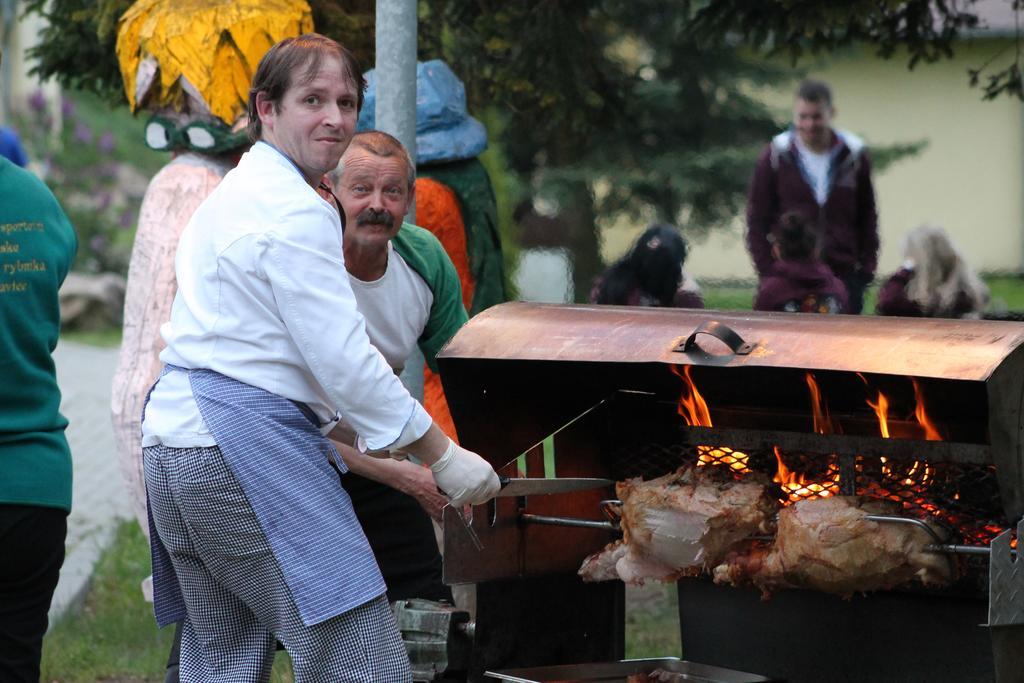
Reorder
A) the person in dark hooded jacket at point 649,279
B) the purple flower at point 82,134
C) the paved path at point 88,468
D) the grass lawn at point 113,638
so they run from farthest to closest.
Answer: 1. the purple flower at point 82,134
2. the paved path at point 88,468
3. the person in dark hooded jacket at point 649,279
4. the grass lawn at point 113,638

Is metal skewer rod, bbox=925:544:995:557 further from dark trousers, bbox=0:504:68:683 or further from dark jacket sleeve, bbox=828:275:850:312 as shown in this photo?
dark jacket sleeve, bbox=828:275:850:312

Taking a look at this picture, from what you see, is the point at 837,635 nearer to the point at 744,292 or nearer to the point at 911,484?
the point at 911,484

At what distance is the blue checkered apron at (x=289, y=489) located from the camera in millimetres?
2793

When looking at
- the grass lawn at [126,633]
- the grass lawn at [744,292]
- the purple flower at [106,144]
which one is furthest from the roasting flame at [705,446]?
the purple flower at [106,144]

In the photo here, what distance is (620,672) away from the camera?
11.8 feet

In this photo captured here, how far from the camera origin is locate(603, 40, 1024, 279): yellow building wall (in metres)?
12.0

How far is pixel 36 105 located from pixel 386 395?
16196 millimetres

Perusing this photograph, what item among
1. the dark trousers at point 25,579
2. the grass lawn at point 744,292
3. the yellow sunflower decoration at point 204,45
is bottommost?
the dark trousers at point 25,579

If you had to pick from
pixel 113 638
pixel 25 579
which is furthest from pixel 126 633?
pixel 25 579

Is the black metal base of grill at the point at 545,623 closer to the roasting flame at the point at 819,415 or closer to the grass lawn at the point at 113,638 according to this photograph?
the roasting flame at the point at 819,415

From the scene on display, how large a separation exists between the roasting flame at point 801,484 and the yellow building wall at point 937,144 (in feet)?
25.6

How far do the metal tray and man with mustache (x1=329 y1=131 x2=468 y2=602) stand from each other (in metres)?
0.48

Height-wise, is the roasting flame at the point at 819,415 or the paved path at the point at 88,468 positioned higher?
the roasting flame at the point at 819,415

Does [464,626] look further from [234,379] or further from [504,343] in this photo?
[234,379]
